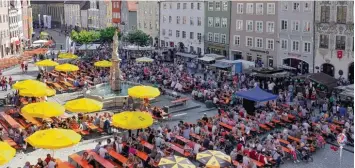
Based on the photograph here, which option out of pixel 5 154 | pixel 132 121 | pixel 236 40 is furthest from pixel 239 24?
pixel 5 154

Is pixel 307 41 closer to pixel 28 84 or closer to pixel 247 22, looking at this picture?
pixel 247 22

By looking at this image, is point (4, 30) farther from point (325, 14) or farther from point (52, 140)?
point (52, 140)

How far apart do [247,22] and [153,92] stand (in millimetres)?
28264

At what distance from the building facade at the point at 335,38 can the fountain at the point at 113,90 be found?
19.3 meters

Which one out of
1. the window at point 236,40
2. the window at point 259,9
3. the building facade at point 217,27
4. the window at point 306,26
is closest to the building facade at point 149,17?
the building facade at point 217,27

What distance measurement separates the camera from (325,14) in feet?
153

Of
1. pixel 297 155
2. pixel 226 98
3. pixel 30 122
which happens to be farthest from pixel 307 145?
pixel 30 122

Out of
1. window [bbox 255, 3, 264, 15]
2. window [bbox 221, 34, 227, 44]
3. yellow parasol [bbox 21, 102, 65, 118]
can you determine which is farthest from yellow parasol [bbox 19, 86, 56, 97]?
window [bbox 221, 34, 227, 44]

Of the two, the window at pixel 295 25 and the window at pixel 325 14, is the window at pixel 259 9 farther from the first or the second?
the window at pixel 325 14

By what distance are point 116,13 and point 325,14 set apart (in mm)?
56202

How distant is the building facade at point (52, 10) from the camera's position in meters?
146

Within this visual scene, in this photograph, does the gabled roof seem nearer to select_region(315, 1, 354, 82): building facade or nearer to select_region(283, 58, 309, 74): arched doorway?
select_region(283, 58, 309, 74): arched doorway

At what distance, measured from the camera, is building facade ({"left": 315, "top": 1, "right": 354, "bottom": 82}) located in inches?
1748

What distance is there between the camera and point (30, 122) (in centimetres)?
2998
